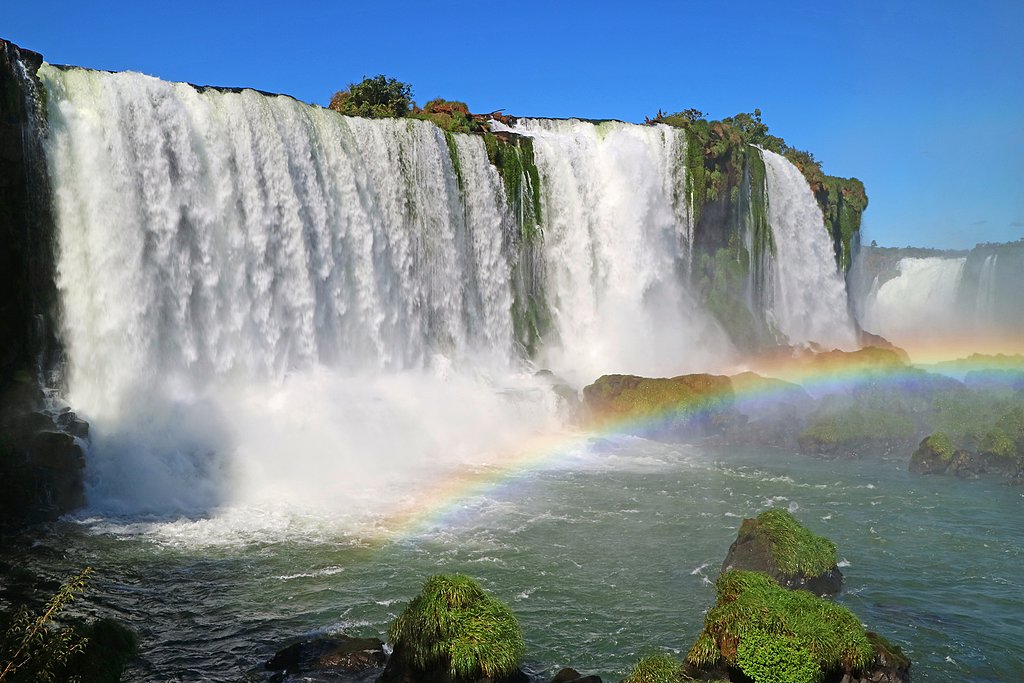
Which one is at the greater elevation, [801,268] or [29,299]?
[801,268]

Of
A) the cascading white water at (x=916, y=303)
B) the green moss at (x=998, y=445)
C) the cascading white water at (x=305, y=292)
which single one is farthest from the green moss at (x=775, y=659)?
the cascading white water at (x=916, y=303)

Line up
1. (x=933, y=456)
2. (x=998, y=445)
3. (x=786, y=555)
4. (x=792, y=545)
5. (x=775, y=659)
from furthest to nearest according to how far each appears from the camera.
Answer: (x=998, y=445) → (x=933, y=456) → (x=792, y=545) → (x=786, y=555) → (x=775, y=659)

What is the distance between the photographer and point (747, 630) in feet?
30.6

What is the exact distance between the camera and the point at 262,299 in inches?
862

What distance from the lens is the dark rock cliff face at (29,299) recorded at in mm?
15633

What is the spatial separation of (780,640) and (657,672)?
138 cm

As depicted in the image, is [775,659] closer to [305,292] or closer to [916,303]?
[305,292]

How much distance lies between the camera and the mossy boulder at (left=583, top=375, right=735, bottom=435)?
2555 cm

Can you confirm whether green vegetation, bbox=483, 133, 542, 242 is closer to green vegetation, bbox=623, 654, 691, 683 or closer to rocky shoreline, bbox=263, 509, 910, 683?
rocky shoreline, bbox=263, 509, 910, 683

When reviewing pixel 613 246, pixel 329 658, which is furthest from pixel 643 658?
pixel 613 246

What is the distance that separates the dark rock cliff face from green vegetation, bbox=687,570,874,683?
1145cm

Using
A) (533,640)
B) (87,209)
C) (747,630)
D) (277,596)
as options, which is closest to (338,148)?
(87,209)

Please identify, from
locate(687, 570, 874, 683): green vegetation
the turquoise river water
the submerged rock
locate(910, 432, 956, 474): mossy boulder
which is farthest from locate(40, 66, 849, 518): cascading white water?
locate(910, 432, 956, 474): mossy boulder

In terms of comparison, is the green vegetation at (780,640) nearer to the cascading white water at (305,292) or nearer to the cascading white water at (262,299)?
the cascading white water at (262,299)
